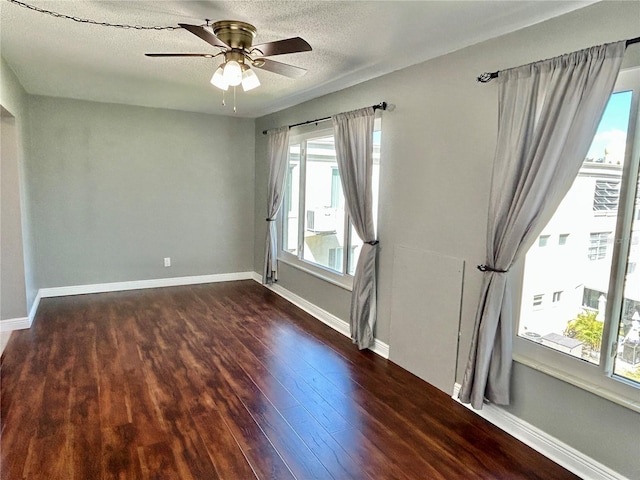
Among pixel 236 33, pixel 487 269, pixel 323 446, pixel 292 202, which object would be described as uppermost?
pixel 236 33

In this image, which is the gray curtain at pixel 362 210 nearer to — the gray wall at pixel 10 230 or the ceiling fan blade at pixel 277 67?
the ceiling fan blade at pixel 277 67

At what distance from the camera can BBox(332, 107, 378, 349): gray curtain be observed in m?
3.55

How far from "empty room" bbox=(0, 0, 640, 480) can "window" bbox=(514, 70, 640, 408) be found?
12 mm

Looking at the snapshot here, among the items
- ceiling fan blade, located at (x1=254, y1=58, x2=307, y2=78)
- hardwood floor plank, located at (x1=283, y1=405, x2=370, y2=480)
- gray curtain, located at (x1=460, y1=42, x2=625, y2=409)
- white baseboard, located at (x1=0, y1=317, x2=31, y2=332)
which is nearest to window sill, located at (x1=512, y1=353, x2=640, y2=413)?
gray curtain, located at (x1=460, y1=42, x2=625, y2=409)

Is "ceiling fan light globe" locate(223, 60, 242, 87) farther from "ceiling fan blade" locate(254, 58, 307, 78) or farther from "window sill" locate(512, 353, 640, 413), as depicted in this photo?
"window sill" locate(512, 353, 640, 413)

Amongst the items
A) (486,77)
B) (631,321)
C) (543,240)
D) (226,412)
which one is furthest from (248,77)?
(631,321)

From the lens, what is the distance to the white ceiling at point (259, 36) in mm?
2207

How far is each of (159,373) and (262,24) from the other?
104 inches

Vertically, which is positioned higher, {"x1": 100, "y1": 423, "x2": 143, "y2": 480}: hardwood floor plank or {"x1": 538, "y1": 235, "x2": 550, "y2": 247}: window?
{"x1": 538, "y1": 235, "x2": 550, "y2": 247}: window

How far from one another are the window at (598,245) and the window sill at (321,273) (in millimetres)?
2236

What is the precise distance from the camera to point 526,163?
2.22m

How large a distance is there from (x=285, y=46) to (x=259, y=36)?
62 cm

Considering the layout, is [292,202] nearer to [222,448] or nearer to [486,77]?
[486,77]

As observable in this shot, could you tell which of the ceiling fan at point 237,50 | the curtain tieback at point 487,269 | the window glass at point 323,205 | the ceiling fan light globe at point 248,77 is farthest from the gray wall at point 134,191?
the curtain tieback at point 487,269
